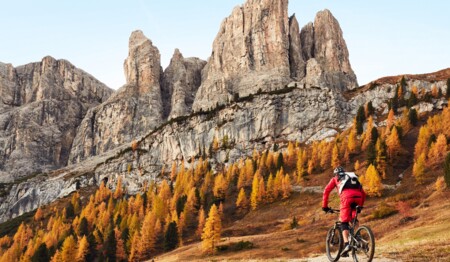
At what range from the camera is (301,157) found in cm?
14375

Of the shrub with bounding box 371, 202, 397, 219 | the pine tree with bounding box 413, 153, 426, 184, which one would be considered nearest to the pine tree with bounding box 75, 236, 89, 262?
the shrub with bounding box 371, 202, 397, 219

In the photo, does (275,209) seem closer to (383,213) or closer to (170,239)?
(170,239)

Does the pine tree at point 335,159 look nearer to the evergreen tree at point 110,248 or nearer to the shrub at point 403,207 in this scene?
the shrub at point 403,207

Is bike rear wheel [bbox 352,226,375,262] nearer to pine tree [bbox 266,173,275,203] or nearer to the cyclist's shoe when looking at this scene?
the cyclist's shoe

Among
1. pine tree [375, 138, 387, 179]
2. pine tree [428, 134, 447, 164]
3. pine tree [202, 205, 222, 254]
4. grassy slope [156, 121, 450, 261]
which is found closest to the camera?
grassy slope [156, 121, 450, 261]

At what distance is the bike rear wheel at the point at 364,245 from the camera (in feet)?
44.6

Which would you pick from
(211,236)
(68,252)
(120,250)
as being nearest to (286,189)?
(211,236)

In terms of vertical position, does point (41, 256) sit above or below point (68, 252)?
below

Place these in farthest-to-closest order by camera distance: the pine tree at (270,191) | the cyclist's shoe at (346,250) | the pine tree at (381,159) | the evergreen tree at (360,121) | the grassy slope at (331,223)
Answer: the evergreen tree at (360,121) → the pine tree at (270,191) → the pine tree at (381,159) → the grassy slope at (331,223) → the cyclist's shoe at (346,250)

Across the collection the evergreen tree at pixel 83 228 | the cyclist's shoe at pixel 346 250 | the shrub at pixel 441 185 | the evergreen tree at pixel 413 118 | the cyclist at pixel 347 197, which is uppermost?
the evergreen tree at pixel 413 118

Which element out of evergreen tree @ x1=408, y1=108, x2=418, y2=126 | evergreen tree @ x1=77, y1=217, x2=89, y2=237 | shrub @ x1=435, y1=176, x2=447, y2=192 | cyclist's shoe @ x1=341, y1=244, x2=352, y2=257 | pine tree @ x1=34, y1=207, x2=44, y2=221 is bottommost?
evergreen tree @ x1=77, y1=217, x2=89, y2=237

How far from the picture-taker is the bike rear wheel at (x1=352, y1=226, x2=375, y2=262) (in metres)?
13.6

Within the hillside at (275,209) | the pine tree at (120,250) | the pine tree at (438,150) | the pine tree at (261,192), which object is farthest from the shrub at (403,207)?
the pine tree at (120,250)

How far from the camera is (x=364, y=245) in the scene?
554 inches
